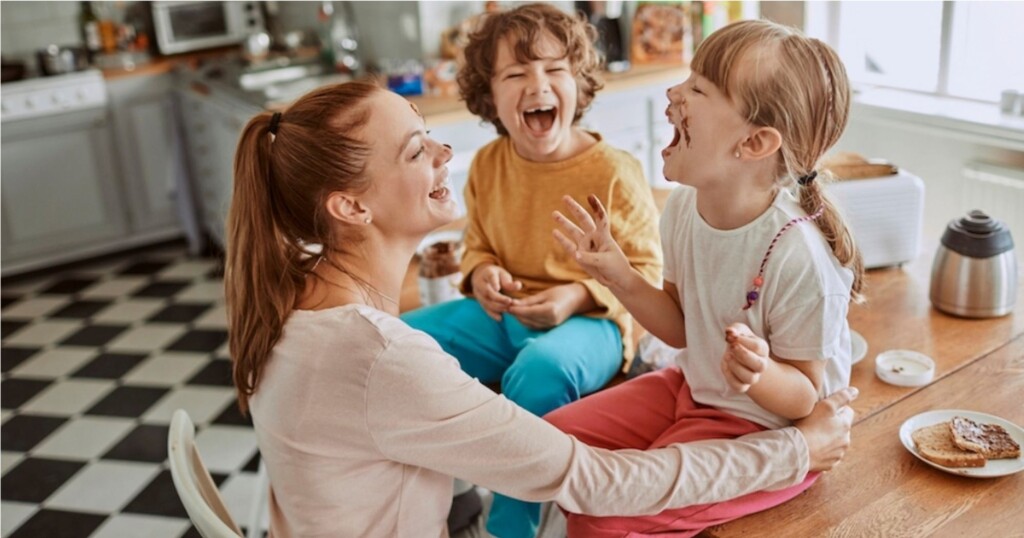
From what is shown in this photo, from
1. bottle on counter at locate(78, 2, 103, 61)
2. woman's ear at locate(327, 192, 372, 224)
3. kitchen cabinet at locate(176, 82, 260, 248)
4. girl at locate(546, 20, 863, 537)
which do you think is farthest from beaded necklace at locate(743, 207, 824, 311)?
bottle on counter at locate(78, 2, 103, 61)

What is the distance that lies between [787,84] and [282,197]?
68 centimetres

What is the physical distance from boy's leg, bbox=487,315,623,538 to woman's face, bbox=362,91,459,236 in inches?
13.8

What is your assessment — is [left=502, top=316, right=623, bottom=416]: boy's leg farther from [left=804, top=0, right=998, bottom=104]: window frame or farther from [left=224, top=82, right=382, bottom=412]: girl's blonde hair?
[left=804, top=0, right=998, bottom=104]: window frame

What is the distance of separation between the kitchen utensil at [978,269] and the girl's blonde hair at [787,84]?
0.57 metres

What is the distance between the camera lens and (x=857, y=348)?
166 cm

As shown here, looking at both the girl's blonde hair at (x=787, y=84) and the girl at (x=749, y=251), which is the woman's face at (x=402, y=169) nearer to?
the girl at (x=749, y=251)

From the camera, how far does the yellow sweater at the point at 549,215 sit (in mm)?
1752

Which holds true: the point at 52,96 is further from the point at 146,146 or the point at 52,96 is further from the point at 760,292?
the point at 760,292

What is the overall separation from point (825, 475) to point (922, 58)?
2.27 meters

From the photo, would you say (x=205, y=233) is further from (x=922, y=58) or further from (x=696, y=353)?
(x=696, y=353)

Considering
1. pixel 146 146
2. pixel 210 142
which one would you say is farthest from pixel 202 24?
pixel 210 142

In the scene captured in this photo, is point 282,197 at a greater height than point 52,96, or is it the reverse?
point 282,197

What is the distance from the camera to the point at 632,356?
1.76 m

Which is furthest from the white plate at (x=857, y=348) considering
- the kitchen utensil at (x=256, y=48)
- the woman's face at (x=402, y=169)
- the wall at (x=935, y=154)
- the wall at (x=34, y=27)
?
the wall at (x=34, y=27)
